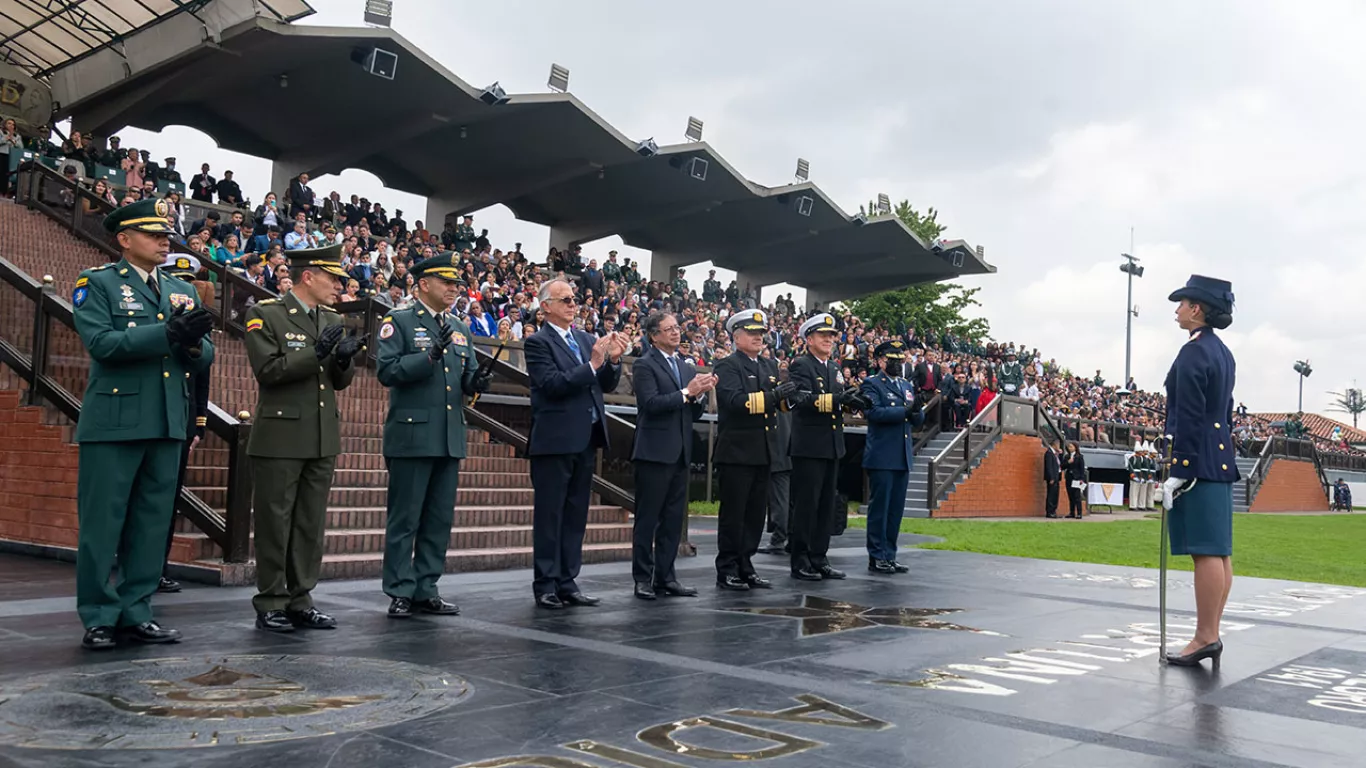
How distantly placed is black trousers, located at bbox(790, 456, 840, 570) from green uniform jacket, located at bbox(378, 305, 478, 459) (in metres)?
3.08

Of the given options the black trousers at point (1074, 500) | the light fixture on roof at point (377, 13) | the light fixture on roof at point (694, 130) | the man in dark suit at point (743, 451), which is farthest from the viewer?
the light fixture on roof at point (694, 130)

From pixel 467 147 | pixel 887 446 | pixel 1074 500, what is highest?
pixel 467 147

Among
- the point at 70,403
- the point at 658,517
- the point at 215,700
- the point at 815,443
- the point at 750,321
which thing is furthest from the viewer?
the point at 70,403

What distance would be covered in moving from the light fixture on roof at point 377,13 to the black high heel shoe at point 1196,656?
2108 cm

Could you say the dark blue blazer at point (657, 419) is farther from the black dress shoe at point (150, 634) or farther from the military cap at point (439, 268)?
the black dress shoe at point (150, 634)

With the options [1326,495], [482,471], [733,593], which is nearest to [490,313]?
[482,471]

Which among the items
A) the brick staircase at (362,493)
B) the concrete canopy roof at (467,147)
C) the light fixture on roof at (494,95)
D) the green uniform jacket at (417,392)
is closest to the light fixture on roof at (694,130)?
the concrete canopy roof at (467,147)

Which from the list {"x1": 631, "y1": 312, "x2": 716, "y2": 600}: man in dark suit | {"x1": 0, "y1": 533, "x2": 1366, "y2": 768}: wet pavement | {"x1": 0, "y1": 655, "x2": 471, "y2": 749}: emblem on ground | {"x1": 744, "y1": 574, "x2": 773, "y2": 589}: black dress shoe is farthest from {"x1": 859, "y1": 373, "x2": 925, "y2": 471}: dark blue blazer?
{"x1": 0, "y1": 655, "x2": 471, "y2": 749}: emblem on ground

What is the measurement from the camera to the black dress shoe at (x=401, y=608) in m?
6.34

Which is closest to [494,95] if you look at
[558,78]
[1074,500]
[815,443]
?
[558,78]

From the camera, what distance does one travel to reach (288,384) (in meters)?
5.95

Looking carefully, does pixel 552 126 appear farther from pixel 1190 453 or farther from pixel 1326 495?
pixel 1326 495

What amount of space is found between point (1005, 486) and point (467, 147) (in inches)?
622

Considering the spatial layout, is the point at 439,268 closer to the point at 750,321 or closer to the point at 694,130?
the point at 750,321
